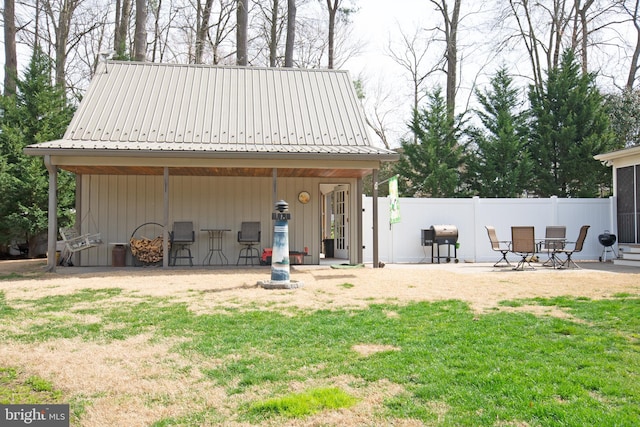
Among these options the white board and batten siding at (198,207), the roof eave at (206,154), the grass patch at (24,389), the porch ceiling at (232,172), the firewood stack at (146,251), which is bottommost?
the grass patch at (24,389)

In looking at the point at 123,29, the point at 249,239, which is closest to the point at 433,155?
the point at 249,239

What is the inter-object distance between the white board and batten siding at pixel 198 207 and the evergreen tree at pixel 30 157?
303cm

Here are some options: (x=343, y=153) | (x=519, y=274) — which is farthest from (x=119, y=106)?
(x=519, y=274)

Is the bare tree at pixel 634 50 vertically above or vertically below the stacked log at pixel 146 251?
above

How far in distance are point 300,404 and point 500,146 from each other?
16.5 metres

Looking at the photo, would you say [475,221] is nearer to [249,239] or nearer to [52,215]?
[249,239]

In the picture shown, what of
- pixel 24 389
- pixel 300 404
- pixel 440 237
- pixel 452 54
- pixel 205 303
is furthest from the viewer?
pixel 452 54

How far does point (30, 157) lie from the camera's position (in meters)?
14.2

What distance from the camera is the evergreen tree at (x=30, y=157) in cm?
1383

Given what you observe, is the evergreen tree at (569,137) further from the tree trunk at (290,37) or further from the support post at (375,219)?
the support post at (375,219)

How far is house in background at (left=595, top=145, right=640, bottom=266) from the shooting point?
12766 millimetres

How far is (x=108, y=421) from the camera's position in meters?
2.86

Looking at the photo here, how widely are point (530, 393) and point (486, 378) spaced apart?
31cm

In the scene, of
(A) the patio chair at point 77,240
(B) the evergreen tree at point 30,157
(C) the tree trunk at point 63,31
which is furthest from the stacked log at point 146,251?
(C) the tree trunk at point 63,31
